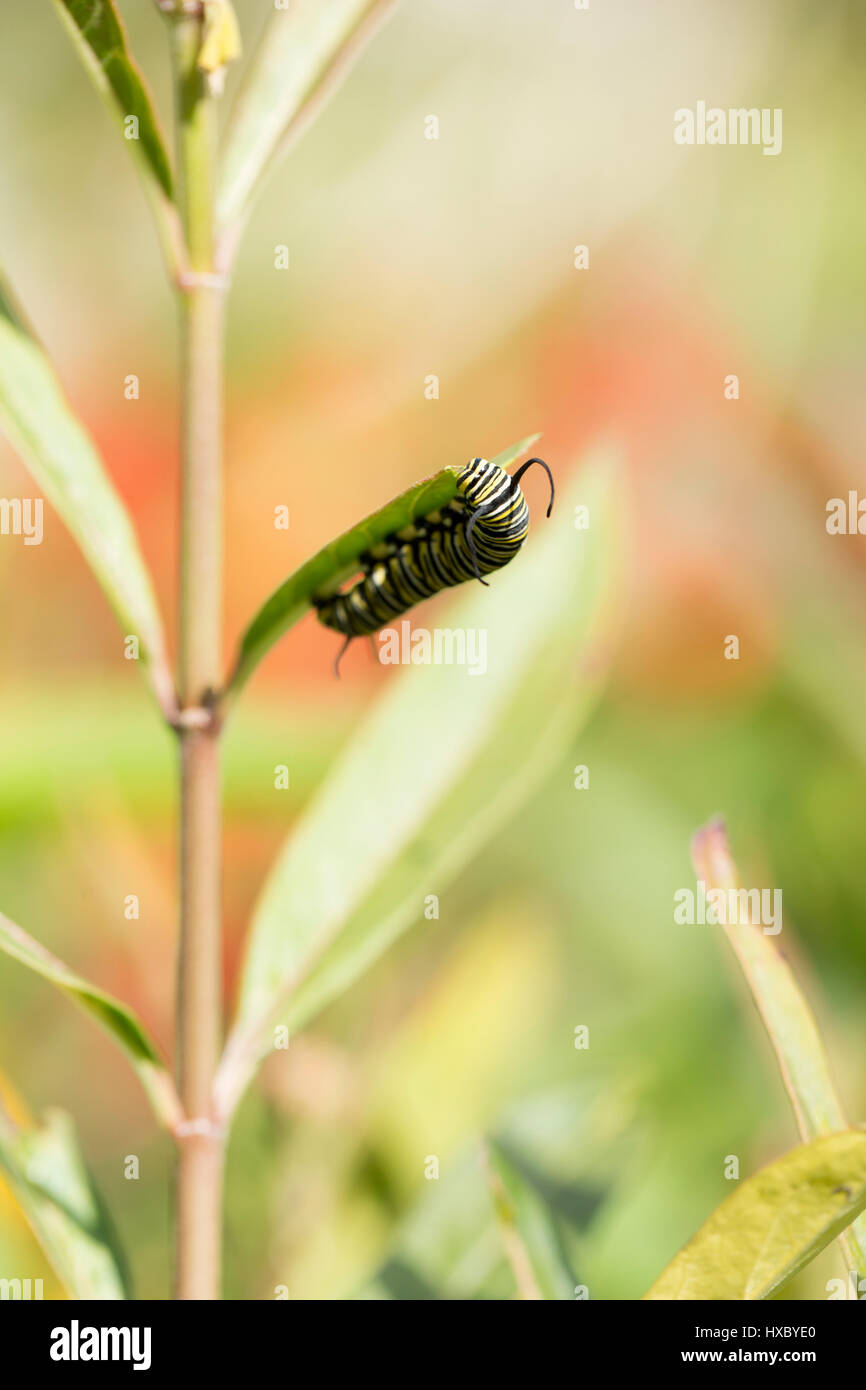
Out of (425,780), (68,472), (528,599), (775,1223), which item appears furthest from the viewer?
(528,599)

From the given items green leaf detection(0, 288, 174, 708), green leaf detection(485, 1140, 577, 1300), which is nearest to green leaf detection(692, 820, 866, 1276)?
green leaf detection(485, 1140, 577, 1300)

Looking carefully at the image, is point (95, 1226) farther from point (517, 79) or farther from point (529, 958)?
point (517, 79)

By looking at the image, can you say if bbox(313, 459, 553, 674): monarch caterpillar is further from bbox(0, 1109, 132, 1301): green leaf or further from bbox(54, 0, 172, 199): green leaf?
bbox(0, 1109, 132, 1301): green leaf

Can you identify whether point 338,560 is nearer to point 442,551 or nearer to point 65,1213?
point 442,551

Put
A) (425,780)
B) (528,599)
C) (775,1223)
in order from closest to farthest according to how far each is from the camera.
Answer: (775,1223), (425,780), (528,599)

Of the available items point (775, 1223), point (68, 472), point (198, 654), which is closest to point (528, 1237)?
point (775, 1223)

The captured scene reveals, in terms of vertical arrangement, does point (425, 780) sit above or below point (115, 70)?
below
